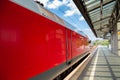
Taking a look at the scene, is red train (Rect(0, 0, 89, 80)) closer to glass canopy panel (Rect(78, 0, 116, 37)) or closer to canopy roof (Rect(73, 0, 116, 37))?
canopy roof (Rect(73, 0, 116, 37))

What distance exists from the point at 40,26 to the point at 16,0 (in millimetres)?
1291

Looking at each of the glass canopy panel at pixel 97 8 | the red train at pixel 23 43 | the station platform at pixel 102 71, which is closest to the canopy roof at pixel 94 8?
the glass canopy panel at pixel 97 8

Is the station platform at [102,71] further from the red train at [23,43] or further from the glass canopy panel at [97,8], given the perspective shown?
the red train at [23,43]

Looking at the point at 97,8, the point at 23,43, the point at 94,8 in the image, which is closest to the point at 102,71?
the point at 94,8

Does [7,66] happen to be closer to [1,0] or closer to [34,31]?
[1,0]

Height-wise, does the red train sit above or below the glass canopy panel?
below

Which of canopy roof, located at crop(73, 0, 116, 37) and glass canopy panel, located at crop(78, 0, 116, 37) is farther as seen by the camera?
glass canopy panel, located at crop(78, 0, 116, 37)

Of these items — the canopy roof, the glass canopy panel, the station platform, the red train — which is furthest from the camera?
the glass canopy panel

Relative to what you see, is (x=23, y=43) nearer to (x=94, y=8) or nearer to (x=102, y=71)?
(x=102, y=71)

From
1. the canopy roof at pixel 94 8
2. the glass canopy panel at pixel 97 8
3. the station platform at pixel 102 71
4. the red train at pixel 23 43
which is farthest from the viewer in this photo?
the glass canopy panel at pixel 97 8

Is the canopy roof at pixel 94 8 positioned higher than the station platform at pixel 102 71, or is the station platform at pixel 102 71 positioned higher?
the canopy roof at pixel 94 8

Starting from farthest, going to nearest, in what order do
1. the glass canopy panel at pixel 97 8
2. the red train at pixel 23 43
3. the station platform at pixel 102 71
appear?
the glass canopy panel at pixel 97 8 → the station platform at pixel 102 71 → the red train at pixel 23 43

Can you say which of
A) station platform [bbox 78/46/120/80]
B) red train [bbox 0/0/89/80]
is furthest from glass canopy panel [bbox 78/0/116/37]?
red train [bbox 0/0/89/80]

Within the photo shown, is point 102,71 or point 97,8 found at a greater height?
point 97,8
